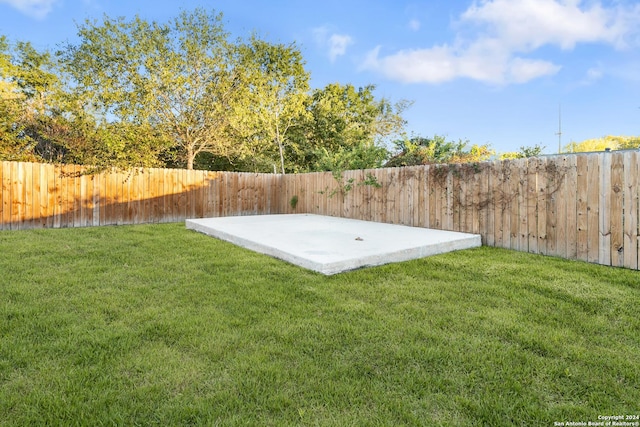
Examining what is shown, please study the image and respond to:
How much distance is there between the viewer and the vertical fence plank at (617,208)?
3.47 metres

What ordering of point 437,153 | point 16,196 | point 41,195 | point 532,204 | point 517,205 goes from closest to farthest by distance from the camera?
point 532,204 < point 517,205 < point 16,196 < point 41,195 < point 437,153

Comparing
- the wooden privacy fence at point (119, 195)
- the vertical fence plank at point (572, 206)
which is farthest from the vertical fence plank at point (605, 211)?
the wooden privacy fence at point (119, 195)

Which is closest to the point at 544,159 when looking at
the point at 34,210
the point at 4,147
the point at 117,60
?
the point at 34,210

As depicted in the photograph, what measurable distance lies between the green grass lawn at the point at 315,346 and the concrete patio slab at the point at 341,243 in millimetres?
193

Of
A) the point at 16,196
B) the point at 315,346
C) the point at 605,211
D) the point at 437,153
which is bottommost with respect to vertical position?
the point at 315,346

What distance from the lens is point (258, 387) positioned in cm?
139

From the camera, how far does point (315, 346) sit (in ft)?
5.74

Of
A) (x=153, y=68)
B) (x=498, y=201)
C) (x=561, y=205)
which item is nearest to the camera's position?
(x=561, y=205)

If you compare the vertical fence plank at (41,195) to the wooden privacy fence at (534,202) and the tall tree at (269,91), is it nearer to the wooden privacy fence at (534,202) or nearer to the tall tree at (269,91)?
the wooden privacy fence at (534,202)

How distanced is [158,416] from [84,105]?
1258 cm

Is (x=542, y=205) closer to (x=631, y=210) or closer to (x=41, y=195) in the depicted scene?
(x=631, y=210)

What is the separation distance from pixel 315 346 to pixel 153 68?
1204 centimetres

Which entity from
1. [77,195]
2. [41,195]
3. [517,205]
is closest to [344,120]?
[77,195]

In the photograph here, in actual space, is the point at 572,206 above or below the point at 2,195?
below
